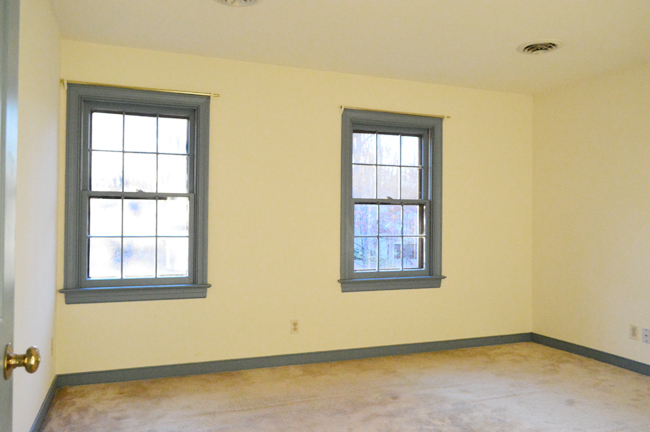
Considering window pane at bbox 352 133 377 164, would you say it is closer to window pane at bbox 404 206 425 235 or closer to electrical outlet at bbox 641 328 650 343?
window pane at bbox 404 206 425 235

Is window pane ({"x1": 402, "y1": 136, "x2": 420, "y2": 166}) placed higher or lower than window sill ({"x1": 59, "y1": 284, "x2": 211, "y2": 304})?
higher

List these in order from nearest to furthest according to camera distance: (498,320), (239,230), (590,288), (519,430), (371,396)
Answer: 1. (519,430)
2. (371,396)
3. (239,230)
4. (590,288)
5. (498,320)

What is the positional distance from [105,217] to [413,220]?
2911 millimetres

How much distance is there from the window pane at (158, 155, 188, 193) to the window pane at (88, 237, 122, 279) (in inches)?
23.6

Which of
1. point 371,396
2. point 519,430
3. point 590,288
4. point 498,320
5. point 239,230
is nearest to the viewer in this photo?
point 519,430

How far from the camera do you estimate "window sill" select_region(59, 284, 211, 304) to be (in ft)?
12.5

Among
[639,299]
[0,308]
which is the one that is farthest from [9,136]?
[639,299]

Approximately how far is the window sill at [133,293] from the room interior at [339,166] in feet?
0.23

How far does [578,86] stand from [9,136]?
5.06m

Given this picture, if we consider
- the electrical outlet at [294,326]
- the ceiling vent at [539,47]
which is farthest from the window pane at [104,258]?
the ceiling vent at [539,47]

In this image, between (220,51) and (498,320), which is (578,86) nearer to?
(498,320)

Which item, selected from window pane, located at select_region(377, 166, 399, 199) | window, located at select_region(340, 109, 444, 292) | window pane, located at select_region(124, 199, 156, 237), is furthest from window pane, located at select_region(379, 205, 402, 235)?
window pane, located at select_region(124, 199, 156, 237)

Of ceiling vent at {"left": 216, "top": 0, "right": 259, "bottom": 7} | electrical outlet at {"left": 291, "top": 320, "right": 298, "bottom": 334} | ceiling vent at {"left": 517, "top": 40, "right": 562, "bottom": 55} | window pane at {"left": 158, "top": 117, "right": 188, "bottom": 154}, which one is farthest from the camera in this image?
electrical outlet at {"left": 291, "top": 320, "right": 298, "bottom": 334}

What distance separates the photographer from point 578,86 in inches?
191
